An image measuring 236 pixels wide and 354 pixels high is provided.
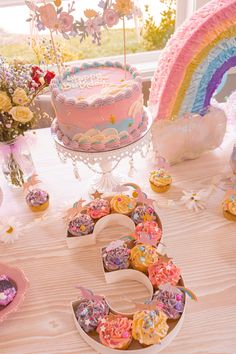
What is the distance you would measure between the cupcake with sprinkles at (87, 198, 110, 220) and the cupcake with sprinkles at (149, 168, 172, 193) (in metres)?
0.19

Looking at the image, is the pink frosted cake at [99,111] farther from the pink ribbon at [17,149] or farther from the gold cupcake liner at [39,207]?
the gold cupcake liner at [39,207]

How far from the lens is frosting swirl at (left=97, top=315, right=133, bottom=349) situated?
3.15 ft

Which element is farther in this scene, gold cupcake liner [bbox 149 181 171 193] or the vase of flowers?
gold cupcake liner [bbox 149 181 171 193]

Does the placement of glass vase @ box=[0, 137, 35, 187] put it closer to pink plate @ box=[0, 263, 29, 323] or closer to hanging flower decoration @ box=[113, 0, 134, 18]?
pink plate @ box=[0, 263, 29, 323]

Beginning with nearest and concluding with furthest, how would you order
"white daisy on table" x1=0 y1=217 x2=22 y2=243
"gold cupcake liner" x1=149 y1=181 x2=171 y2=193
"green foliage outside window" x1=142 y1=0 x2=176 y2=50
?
1. "white daisy on table" x1=0 y1=217 x2=22 y2=243
2. "gold cupcake liner" x1=149 y1=181 x2=171 y2=193
3. "green foliage outside window" x1=142 y1=0 x2=176 y2=50

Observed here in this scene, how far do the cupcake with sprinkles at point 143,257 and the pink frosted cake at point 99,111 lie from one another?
30cm

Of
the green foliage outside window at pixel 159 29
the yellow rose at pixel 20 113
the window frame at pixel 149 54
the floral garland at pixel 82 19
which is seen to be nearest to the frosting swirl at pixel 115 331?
the yellow rose at pixel 20 113

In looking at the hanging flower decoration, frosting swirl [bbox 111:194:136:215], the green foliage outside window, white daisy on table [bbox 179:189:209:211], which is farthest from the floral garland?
the green foliage outside window

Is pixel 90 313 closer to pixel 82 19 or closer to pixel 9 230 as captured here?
pixel 9 230

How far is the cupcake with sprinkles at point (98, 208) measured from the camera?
1271 millimetres

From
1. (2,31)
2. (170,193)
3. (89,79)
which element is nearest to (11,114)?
(89,79)

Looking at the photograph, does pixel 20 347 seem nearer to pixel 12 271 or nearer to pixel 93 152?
pixel 12 271

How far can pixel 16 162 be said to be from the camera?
1387 mm

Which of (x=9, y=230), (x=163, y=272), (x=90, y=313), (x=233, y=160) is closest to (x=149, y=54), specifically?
(x=233, y=160)
